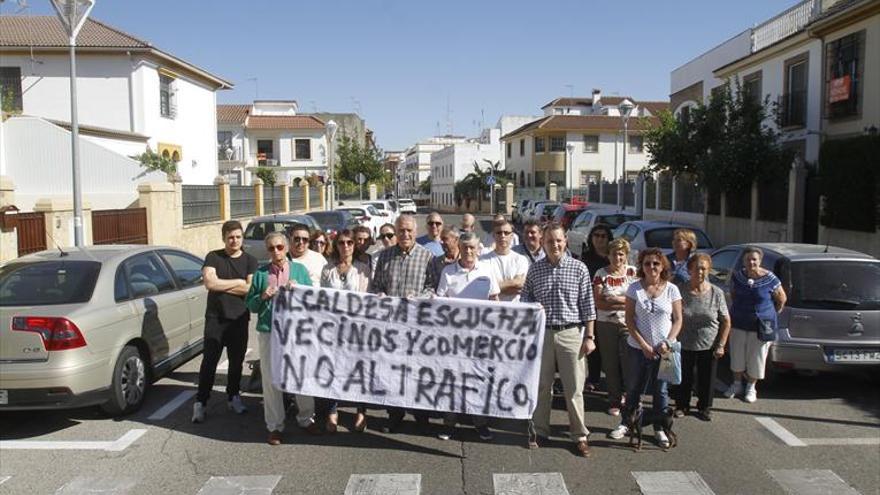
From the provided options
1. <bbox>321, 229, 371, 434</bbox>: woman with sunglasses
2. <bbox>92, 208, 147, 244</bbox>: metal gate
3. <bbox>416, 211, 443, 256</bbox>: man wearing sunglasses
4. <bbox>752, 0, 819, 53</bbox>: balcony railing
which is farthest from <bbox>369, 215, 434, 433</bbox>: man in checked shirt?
<bbox>752, 0, 819, 53</bbox>: balcony railing

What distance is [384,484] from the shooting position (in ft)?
17.5

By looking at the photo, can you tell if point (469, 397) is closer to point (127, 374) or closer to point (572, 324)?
point (572, 324)

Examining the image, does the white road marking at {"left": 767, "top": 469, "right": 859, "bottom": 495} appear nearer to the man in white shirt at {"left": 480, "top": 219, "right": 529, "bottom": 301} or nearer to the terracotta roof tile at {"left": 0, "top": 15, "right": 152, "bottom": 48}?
the man in white shirt at {"left": 480, "top": 219, "right": 529, "bottom": 301}

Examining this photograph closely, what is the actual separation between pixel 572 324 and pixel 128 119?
28.2m

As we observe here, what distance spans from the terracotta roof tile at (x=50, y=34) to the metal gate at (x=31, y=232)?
1673 cm

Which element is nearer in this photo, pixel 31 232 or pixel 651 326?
pixel 651 326

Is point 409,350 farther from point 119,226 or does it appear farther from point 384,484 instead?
point 119,226

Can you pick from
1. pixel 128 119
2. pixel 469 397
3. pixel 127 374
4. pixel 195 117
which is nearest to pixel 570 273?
pixel 469 397

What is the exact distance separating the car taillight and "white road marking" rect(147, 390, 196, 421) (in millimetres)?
1207

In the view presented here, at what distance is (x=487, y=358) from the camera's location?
19.9 ft

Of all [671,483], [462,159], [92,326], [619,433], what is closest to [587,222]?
[619,433]

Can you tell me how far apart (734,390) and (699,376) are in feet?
3.13

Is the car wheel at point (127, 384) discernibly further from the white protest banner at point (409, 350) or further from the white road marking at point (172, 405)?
the white protest banner at point (409, 350)

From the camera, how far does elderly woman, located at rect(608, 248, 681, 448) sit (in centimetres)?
601
